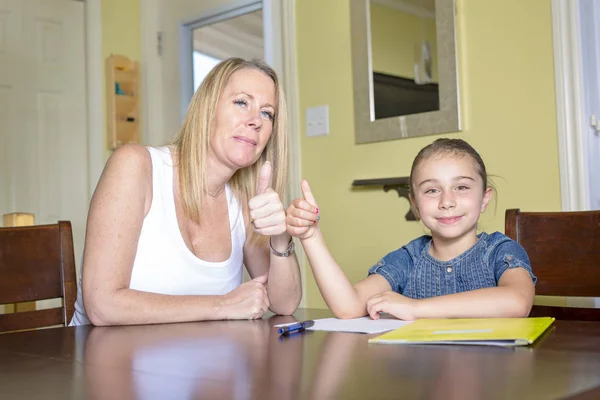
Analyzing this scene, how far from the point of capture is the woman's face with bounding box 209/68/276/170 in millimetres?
1600

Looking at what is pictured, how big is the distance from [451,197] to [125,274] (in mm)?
704

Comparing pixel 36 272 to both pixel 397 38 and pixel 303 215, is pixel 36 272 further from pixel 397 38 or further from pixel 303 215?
pixel 397 38

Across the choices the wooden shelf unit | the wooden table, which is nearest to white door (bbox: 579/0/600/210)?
the wooden table

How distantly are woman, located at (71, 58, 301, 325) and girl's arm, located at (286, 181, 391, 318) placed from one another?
0.17 feet

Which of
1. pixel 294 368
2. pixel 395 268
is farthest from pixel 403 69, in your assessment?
pixel 294 368

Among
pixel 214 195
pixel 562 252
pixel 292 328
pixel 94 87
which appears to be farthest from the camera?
pixel 94 87

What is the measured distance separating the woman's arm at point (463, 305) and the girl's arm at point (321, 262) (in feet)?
0.34

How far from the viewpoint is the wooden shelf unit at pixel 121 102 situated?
3.89m

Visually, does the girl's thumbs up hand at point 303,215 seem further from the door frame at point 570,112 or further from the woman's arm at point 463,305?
the door frame at point 570,112

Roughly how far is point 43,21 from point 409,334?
3478 mm

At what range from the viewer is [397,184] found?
286 cm

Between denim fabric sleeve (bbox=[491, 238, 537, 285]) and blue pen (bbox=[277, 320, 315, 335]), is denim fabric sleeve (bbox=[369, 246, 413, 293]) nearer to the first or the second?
denim fabric sleeve (bbox=[491, 238, 537, 285])

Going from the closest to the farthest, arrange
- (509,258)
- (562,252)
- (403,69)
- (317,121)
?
(509,258)
(562,252)
(403,69)
(317,121)

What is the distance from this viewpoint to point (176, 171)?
1.63 meters
